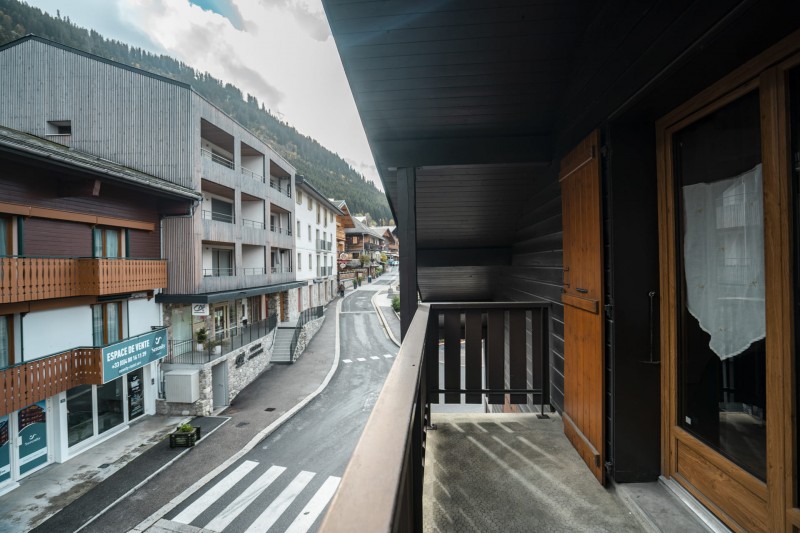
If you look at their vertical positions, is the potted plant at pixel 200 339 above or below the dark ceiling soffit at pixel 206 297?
below

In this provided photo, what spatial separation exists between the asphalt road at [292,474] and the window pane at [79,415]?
422cm

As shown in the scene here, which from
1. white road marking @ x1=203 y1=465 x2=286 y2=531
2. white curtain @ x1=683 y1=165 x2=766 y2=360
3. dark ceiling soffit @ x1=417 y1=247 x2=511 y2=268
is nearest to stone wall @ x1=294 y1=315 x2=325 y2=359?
white road marking @ x1=203 y1=465 x2=286 y2=531

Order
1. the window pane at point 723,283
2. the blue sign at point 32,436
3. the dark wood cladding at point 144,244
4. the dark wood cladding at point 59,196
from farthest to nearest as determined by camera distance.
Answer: the dark wood cladding at point 144,244
the blue sign at point 32,436
the dark wood cladding at point 59,196
the window pane at point 723,283

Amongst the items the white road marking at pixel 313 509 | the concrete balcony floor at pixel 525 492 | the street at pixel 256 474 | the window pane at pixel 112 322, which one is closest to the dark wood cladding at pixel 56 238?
the window pane at pixel 112 322

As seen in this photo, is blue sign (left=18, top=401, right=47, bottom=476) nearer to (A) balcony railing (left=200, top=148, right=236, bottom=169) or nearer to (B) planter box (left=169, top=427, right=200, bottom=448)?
(B) planter box (left=169, top=427, right=200, bottom=448)

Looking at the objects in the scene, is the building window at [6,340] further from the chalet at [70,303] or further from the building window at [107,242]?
the building window at [107,242]

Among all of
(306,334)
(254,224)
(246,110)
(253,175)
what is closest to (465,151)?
(253,175)

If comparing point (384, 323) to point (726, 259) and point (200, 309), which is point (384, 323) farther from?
point (726, 259)

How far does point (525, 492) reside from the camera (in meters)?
2.21

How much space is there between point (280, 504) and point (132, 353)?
21.7 ft

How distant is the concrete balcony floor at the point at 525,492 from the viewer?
1.95 meters

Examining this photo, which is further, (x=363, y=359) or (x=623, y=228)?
(x=363, y=359)

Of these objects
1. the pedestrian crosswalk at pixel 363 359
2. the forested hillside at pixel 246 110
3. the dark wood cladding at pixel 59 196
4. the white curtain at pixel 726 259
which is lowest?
the pedestrian crosswalk at pixel 363 359

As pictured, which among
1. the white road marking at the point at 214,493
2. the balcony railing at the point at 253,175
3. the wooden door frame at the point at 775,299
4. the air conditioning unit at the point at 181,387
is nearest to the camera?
the wooden door frame at the point at 775,299
